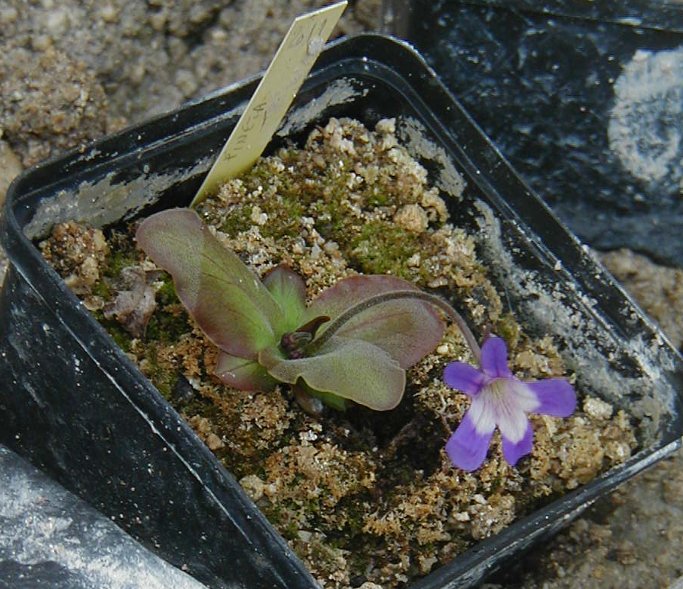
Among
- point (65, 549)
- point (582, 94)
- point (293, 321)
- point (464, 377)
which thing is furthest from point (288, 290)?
point (582, 94)

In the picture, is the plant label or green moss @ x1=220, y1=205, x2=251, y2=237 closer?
the plant label

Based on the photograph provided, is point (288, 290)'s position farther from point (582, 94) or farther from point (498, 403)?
point (582, 94)

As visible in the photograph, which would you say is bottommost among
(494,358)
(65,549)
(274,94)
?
(65,549)

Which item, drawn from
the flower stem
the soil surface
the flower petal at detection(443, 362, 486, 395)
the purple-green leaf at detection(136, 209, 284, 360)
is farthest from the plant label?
the flower petal at detection(443, 362, 486, 395)

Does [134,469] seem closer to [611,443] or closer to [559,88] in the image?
[611,443]

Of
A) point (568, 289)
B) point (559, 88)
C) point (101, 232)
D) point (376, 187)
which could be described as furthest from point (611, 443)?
point (101, 232)

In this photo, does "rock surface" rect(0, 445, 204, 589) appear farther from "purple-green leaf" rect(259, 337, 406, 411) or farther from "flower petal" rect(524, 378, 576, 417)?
"flower petal" rect(524, 378, 576, 417)
